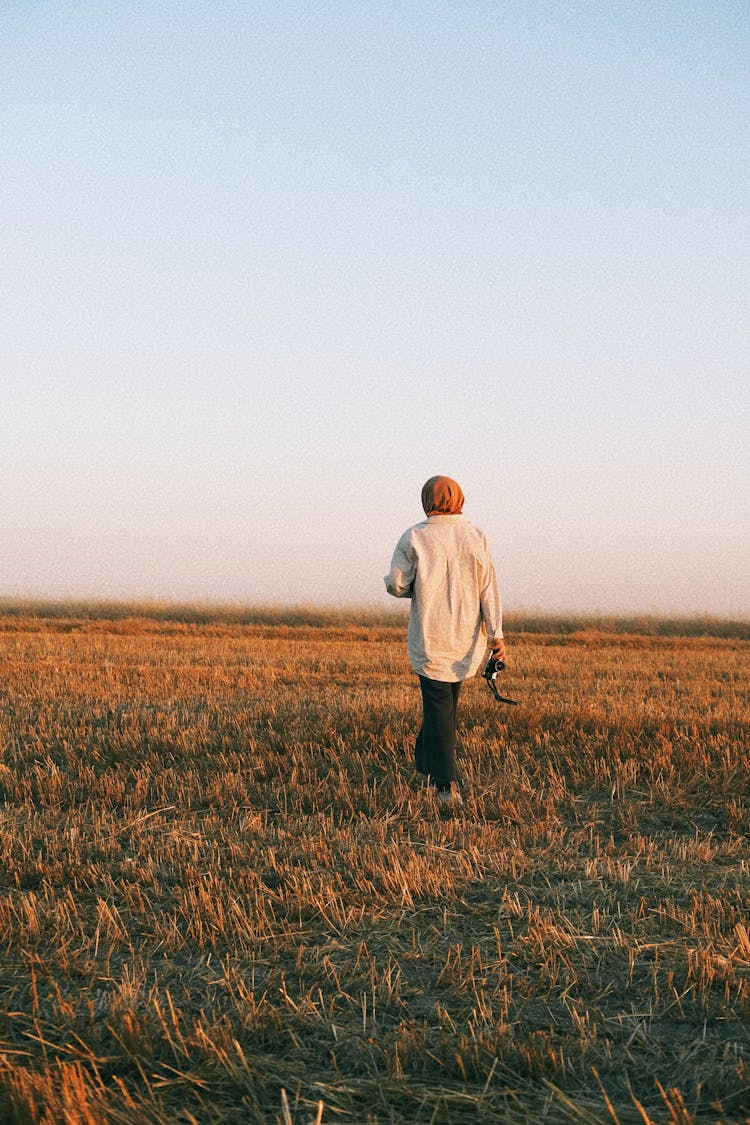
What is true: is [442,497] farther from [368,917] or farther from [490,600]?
[368,917]

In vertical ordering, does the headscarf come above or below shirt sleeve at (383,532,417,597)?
above

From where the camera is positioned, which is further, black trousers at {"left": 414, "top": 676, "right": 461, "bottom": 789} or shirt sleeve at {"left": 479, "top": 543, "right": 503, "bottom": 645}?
shirt sleeve at {"left": 479, "top": 543, "right": 503, "bottom": 645}

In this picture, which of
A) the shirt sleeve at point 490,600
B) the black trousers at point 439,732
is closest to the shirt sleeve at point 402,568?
the shirt sleeve at point 490,600

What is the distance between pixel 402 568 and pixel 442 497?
623 mm

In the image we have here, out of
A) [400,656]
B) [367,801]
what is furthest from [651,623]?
[367,801]

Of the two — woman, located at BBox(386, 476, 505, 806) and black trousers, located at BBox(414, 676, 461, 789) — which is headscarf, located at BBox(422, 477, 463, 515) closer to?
woman, located at BBox(386, 476, 505, 806)

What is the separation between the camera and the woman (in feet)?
22.2

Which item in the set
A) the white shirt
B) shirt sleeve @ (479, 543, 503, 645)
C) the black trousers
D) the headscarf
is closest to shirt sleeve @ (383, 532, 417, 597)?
the white shirt

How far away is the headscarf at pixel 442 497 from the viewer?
270 inches

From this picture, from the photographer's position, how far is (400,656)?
1895cm

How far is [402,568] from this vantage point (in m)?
6.81

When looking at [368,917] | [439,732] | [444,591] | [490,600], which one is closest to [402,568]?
[444,591]

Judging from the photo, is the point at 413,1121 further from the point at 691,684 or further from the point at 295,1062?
the point at 691,684

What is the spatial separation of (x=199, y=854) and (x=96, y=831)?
2.95 ft
